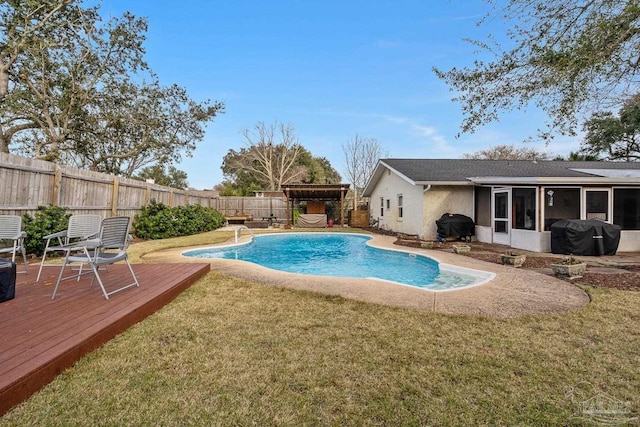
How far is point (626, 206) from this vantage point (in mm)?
9148

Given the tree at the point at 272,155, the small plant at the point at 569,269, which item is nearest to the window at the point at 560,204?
the small plant at the point at 569,269

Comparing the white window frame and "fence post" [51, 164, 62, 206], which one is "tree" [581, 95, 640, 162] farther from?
"fence post" [51, 164, 62, 206]

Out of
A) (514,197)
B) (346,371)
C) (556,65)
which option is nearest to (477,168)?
(514,197)

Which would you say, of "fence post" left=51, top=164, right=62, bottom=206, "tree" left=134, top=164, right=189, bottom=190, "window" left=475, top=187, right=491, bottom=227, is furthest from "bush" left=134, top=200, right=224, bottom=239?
"tree" left=134, top=164, right=189, bottom=190

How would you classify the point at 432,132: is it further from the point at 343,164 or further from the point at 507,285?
the point at 507,285

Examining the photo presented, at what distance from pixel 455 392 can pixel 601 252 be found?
864 cm

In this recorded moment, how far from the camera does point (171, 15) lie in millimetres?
11805

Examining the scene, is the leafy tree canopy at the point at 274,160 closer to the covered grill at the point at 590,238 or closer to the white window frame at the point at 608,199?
the white window frame at the point at 608,199

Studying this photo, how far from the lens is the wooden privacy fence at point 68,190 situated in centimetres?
669

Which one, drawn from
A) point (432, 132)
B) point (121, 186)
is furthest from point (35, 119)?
point (432, 132)

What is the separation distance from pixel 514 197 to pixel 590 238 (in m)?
2.25

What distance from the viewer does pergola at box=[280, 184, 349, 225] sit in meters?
17.4

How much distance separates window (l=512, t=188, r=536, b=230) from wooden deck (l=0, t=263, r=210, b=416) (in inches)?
375

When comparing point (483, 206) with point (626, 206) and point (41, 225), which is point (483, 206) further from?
point (41, 225)
